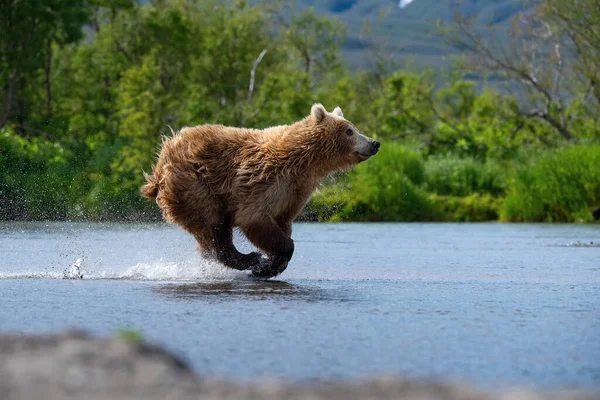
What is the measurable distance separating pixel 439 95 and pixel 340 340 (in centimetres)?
3411

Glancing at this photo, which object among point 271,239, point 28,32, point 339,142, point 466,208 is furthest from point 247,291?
point 28,32

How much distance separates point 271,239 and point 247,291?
37.4 inches

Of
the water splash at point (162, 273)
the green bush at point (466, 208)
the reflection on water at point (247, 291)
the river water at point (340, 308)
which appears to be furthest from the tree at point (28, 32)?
the reflection on water at point (247, 291)

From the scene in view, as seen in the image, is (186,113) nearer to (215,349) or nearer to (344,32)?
(344,32)

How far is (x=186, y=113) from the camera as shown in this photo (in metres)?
28.1

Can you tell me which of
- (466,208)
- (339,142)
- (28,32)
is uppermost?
(28,32)

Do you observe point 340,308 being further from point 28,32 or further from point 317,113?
point 28,32

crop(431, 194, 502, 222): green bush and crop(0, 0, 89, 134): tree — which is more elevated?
crop(0, 0, 89, 134): tree

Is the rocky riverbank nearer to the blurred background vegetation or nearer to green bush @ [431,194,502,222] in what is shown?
the blurred background vegetation

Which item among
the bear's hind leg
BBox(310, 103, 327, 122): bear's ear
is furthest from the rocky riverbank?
BBox(310, 103, 327, 122): bear's ear

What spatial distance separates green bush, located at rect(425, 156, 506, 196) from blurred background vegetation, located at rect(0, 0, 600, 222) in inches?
1.3

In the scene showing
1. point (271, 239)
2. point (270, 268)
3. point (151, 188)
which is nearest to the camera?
point (271, 239)

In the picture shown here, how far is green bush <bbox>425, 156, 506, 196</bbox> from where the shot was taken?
84.6ft

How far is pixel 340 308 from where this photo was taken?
790cm
